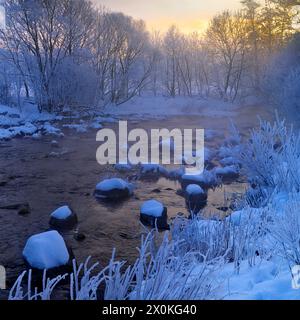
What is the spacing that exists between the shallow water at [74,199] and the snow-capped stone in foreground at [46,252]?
1.03ft

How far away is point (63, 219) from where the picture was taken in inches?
295

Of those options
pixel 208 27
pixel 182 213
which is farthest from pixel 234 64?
pixel 182 213

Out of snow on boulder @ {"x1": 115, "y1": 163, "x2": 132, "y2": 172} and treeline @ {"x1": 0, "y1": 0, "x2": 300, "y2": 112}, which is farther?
treeline @ {"x1": 0, "y1": 0, "x2": 300, "y2": 112}

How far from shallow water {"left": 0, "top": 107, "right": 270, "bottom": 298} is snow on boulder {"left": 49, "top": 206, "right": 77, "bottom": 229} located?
158 mm

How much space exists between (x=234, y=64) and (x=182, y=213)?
113 feet

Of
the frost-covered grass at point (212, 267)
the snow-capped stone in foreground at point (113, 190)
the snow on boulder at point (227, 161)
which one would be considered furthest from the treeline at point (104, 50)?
the frost-covered grass at point (212, 267)

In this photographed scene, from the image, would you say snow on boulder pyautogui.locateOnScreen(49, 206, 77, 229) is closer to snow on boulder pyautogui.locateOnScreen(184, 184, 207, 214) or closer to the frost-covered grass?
the frost-covered grass

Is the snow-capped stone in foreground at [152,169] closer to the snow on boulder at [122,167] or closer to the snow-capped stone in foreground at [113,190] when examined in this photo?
the snow on boulder at [122,167]

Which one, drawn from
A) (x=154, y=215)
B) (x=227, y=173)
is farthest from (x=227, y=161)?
(x=154, y=215)

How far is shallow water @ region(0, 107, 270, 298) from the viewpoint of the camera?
6.59m

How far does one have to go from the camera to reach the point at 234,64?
4056cm

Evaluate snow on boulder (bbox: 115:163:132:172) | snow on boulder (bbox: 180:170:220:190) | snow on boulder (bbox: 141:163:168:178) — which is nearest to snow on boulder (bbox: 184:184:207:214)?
snow on boulder (bbox: 180:170:220:190)

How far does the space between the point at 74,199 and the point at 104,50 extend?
2925cm

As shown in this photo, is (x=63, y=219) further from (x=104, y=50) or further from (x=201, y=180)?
(x=104, y=50)
